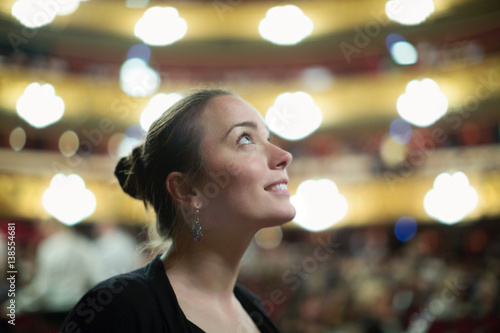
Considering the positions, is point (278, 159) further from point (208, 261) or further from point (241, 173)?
point (208, 261)

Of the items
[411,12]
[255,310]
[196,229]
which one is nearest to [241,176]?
[196,229]

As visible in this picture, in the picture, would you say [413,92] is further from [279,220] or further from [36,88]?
[279,220]

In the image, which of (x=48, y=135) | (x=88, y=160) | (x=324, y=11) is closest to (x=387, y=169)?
(x=324, y=11)

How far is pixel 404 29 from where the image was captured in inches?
522

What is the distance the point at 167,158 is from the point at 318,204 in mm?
13524

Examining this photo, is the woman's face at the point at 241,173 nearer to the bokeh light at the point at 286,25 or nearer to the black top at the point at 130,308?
the black top at the point at 130,308

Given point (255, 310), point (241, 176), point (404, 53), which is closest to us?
point (241, 176)

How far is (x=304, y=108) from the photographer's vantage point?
14969 mm

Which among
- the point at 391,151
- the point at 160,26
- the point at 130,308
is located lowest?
the point at 391,151

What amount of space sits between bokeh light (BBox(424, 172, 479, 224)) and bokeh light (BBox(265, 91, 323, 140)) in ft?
14.9

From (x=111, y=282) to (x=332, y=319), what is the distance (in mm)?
5102

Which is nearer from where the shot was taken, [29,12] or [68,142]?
[29,12]

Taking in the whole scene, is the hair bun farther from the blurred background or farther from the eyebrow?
the blurred background

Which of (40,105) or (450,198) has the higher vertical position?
(40,105)
